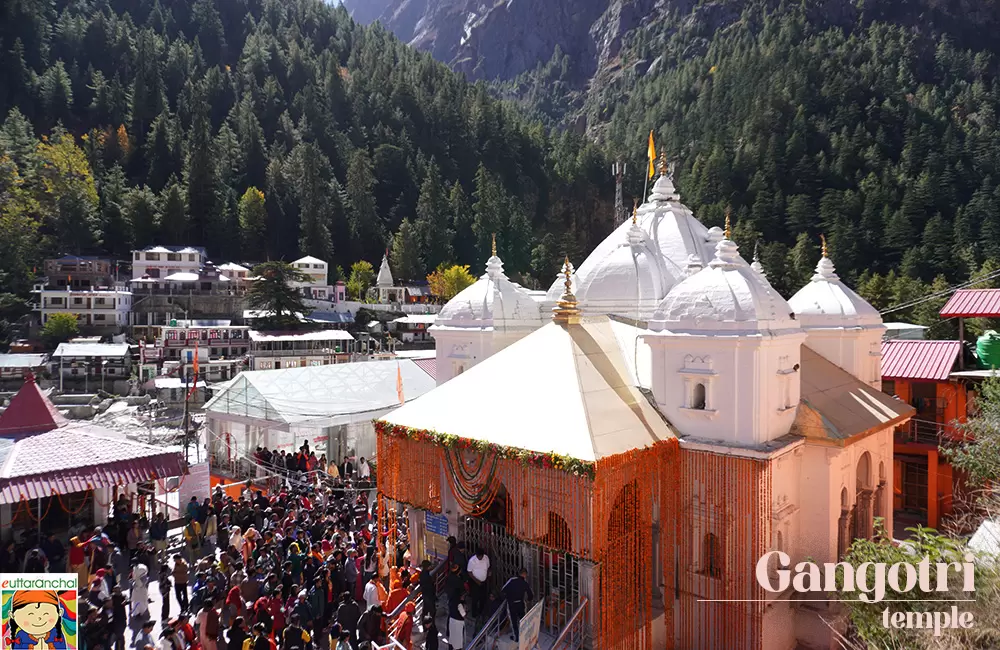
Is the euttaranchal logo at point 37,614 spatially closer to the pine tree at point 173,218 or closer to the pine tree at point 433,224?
the pine tree at point 173,218

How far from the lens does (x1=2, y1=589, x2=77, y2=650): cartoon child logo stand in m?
8.64

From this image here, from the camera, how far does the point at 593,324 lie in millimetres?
13664

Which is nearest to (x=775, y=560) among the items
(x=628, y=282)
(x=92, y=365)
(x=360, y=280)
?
(x=628, y=282)

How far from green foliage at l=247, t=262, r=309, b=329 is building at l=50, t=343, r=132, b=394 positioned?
9.57 meters

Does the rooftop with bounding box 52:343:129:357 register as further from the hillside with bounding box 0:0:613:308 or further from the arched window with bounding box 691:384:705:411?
the arched window with bounding box 691:384:705:411

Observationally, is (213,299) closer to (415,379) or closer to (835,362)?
(415,379)

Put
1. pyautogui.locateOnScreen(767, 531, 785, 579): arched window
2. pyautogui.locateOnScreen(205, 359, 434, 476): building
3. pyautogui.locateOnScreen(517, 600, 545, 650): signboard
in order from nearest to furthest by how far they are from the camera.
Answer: pyautogui.locateOnScreen(517, 600, 545, 650): signboard, pyautogui.locateOnScreen(767, 531, 785, 579): arched window, pyautogui.locateOnScreen(205, 359, 434, 476): building

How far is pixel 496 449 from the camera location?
11039 millimetres

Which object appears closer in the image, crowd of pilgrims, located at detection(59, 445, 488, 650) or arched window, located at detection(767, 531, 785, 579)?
crowd of pilgrims, located at detection(59, 445, 488, 650)

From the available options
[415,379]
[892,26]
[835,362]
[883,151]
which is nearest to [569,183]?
[883,151]

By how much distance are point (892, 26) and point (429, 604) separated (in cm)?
9952

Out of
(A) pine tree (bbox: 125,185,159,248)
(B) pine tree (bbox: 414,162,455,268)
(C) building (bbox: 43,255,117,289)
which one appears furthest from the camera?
(B) pine tree (bbox: 414,162,455,268)

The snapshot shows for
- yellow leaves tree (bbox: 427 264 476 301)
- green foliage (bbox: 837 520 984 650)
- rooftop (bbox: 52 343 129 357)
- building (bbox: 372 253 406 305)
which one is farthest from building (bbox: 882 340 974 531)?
building (bbox: 372 253 406 305)

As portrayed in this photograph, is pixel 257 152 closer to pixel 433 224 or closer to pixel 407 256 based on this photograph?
pixel 433 224
